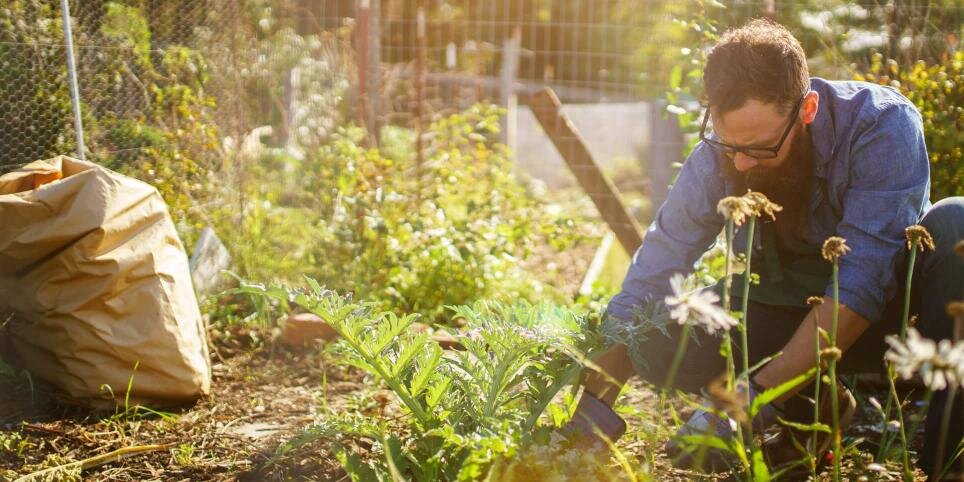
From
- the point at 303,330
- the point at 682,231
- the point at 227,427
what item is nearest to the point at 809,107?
the point at 682,231

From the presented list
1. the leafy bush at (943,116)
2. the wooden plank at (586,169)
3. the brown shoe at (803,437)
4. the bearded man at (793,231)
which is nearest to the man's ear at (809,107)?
the bearded man at (793,231)

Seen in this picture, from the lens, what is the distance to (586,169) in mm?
4625

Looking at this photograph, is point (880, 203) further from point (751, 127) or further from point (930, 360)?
point (930, 360)

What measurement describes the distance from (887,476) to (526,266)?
3.52m

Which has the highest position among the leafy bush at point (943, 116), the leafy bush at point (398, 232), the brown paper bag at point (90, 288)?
the leafy bush at point (943, 116)

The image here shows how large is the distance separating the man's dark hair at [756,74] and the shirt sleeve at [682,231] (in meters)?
0.31

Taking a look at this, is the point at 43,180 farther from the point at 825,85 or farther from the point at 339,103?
the point at 339,103

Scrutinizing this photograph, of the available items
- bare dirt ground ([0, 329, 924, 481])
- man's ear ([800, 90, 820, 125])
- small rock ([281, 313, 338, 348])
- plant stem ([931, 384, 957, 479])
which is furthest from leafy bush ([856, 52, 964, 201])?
small rock ([281, 313, 338, 348])

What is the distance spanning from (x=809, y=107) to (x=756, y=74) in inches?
7.5

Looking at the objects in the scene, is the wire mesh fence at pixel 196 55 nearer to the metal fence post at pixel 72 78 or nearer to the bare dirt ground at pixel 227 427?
the metal fence post at pixel 72 78

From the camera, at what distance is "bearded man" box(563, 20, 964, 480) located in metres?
2.05

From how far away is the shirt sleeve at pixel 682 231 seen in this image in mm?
2432

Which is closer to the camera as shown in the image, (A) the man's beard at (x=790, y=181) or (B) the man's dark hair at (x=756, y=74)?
(B) the man's dark hair at (x=756, y=74)

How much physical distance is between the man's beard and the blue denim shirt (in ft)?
0.07
